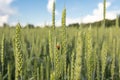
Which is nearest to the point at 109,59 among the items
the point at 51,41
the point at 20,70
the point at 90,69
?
the point at 51,41

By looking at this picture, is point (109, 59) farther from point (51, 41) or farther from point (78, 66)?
point (78, 66)

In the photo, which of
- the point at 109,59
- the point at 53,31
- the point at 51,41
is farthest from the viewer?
the point at 109,59

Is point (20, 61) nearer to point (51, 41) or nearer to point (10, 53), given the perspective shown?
point (51, 41)

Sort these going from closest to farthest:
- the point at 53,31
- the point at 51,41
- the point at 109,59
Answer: the point at 53,31, the point at 51,41, the point at 109,59

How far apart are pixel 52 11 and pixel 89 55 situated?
0.70 metres

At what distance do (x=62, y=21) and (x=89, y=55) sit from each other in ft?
1.10

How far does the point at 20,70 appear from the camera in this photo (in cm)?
163

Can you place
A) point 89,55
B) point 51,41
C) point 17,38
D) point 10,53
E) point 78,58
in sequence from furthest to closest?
1. point 10,53
2. point 51,41
3. point 89,55
4. point 17,38
5. point 78,58

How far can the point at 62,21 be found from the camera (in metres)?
1.98

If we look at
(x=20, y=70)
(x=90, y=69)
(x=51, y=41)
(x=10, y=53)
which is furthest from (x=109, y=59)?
(x=20, y=70)

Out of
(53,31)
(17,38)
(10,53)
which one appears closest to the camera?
(17,38)

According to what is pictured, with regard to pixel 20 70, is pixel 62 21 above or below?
above

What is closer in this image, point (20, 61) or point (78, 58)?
point (78, 58)

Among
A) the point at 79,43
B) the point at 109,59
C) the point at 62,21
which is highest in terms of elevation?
the point at 62,21
